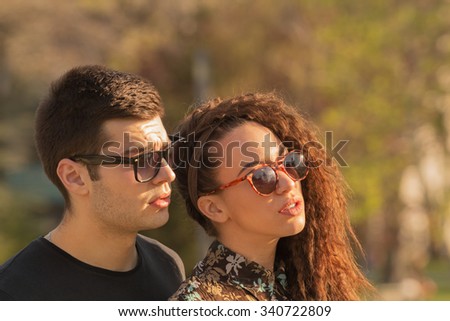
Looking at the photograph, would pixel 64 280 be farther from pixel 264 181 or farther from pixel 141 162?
pixel 264 181

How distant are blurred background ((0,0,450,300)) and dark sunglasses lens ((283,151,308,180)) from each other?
13598 mm

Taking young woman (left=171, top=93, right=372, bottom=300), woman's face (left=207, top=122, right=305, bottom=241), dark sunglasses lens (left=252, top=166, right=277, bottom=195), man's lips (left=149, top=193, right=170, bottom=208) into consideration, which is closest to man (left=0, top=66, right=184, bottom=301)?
man's lips (left=149, top=193, right=170, bottom=208)

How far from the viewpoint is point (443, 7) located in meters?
20.0

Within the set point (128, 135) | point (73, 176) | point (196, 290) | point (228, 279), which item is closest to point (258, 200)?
point (228, 279)

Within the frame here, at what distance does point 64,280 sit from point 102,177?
0.53m

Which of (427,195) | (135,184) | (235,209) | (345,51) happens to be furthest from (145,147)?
(427,195)

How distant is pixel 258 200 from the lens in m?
3.98

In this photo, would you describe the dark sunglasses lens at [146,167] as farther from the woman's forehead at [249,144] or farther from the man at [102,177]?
the woman's forehead at [249,144]

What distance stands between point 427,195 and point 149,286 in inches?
784

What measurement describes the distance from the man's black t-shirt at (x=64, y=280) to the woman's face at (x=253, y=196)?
0.64 meters

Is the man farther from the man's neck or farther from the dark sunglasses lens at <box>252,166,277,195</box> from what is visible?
the dark sunglasses lens at <box>252,166,277,195</box>

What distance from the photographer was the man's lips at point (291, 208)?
4008 mm

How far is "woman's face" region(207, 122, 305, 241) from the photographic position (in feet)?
13.1

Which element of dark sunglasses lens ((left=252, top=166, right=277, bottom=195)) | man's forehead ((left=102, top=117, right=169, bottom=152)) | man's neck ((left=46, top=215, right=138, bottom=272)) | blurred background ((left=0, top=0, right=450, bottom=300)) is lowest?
man's neck ((left=46, top=215, right=138, bottom=272))
